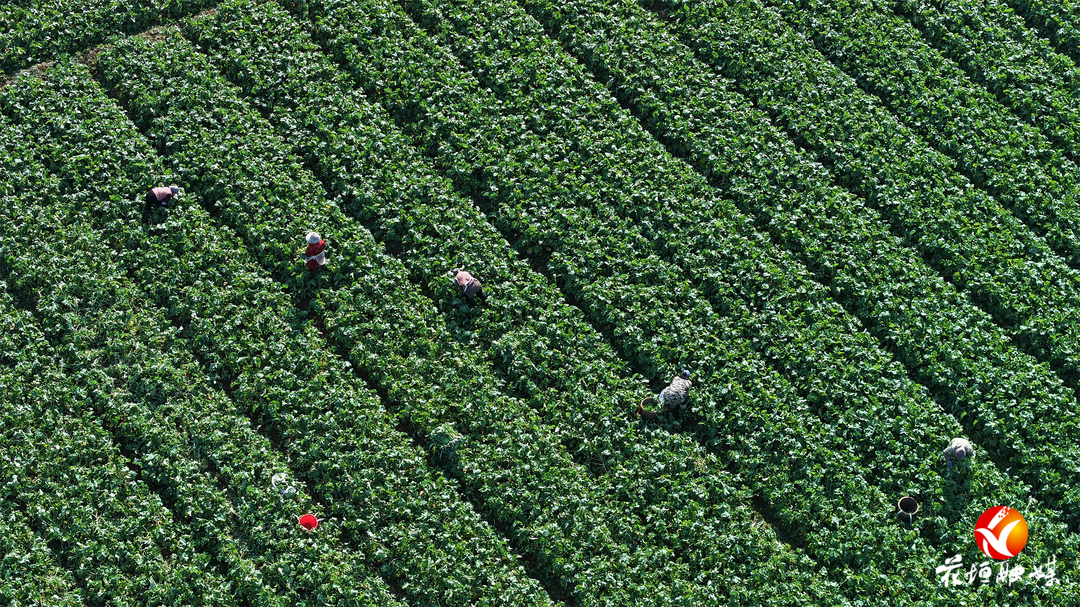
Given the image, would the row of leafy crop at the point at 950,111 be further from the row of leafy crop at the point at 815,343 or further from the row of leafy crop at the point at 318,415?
the row of leafy crop at the point at 318,415

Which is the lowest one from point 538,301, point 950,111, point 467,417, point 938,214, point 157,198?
point 157,198

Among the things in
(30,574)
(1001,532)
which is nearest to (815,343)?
(1001,532)

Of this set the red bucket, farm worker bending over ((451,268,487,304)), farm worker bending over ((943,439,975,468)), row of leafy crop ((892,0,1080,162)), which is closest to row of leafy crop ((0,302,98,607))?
the red bucket

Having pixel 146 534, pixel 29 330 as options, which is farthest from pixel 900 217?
pixel 29 330

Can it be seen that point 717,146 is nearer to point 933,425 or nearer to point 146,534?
point 933,425

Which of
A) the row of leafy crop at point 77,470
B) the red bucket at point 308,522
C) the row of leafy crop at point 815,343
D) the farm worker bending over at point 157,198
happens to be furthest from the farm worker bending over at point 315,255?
the row of leafy crop at point 815,343

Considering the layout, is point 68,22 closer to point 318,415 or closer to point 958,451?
point 318,415

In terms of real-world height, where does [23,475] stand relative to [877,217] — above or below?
below
